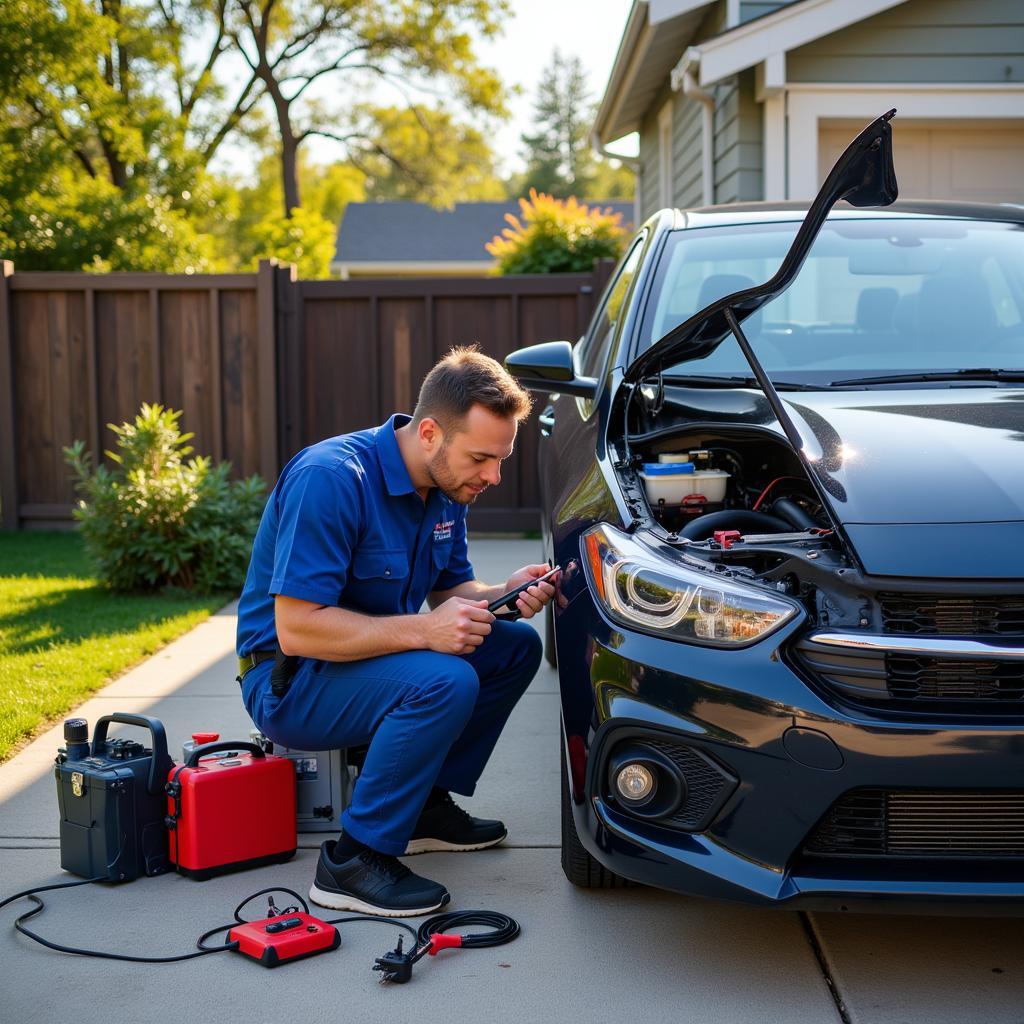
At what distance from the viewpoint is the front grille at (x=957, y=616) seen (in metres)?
2.34

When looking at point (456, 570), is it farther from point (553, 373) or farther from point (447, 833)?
point (447, 833)

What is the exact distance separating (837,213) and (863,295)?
1.20ft

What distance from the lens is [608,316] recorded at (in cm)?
434

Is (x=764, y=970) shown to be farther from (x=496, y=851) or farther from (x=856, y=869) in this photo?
(x=496, y=851)

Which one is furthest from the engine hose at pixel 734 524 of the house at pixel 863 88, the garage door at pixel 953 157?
the garage door at pixel 953 157

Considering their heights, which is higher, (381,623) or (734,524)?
(734,524)

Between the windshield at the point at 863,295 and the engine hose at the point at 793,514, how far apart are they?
1.94 feet

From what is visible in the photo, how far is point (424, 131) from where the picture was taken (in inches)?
1334

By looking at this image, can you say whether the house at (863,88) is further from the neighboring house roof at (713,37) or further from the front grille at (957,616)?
the front grille at (957,616)

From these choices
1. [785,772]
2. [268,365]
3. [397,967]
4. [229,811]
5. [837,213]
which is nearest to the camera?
[785,772]

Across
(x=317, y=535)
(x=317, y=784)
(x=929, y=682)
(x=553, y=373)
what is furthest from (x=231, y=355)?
(x=929, y=682)

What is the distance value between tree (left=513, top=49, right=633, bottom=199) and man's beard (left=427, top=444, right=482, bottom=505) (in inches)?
2452

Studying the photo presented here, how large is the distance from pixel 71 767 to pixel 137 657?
2.43 metres

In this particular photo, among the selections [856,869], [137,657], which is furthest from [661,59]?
[856,869]
